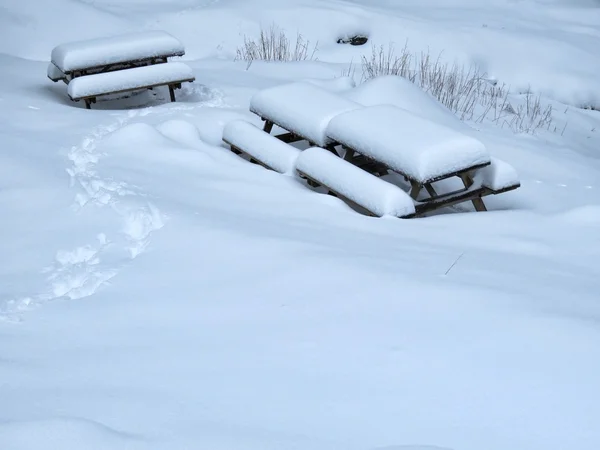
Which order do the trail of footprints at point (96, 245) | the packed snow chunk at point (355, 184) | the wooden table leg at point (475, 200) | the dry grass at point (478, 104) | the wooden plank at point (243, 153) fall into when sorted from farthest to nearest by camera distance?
the dry grass at point (478, 104)
the wooden plank at point (243, 153)
the wooden table leg at point (475, 200)
the packed snow chunk at point (355, 184)
the trail of footprints at point (96, 245)

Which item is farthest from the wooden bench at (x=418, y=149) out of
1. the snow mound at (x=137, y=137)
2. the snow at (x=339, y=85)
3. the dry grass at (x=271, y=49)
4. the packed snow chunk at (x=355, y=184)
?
the dry grass at (x=271, y=49)

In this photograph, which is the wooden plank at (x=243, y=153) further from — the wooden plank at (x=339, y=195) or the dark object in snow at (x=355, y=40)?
the dark object in snow at (x=355, y=40)

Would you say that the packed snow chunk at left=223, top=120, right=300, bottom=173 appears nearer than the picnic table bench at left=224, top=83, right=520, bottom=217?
No

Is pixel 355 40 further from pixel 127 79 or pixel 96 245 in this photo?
pixel 96 245

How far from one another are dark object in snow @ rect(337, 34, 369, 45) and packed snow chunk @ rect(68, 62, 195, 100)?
496cm

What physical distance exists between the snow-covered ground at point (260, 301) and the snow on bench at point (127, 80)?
19cm

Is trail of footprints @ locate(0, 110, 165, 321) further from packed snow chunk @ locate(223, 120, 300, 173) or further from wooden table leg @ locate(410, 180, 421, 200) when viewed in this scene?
wooden table leg @ locate(410, 180, 421, 200)

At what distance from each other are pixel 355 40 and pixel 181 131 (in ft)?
19.9

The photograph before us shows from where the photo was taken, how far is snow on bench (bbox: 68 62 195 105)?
6086 mm

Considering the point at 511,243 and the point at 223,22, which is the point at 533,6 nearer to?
the point at 223,22

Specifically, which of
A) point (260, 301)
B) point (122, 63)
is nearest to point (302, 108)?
point (122, 63)

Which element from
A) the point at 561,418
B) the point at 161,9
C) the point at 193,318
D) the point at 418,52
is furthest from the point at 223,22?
the point at 561,418

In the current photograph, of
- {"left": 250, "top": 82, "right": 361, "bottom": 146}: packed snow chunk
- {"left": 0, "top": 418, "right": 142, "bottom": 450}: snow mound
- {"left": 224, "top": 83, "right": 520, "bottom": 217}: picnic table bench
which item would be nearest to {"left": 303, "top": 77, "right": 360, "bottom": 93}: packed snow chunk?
{"left": 250, "top": 82, "right": 361, "bottom": 146}: packed snow chunk

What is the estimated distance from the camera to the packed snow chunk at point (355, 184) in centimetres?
435
